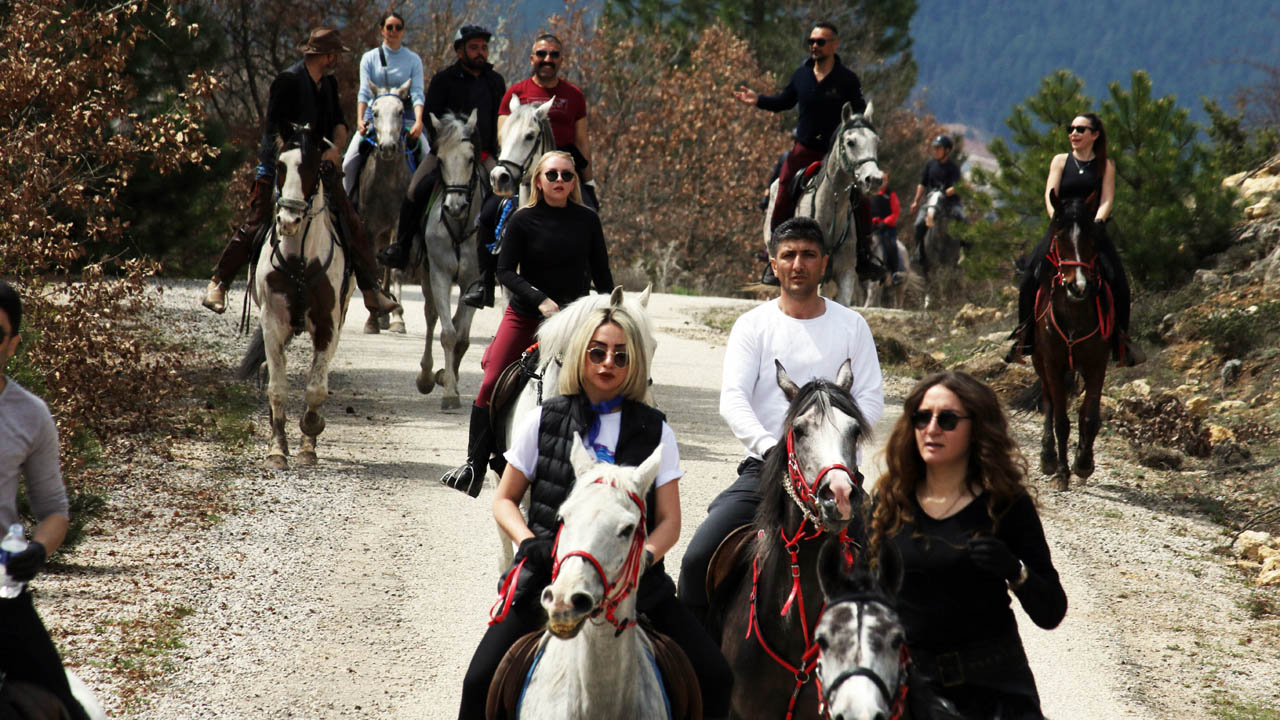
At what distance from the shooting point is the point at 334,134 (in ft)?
38.3

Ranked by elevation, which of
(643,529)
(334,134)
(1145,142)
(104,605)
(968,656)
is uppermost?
(1145,142)

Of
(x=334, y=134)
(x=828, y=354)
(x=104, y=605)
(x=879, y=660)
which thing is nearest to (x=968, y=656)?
(x=879, y=660)

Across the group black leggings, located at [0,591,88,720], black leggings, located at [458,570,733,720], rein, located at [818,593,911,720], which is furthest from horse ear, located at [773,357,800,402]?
black leggings, located at [0,591,88,720]

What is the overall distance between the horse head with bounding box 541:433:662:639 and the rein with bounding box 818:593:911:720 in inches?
24.8

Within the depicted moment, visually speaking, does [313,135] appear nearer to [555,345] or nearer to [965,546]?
[555,345]

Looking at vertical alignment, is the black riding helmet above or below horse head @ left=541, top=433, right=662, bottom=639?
above

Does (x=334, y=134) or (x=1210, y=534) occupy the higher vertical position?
(x=334, y=134)

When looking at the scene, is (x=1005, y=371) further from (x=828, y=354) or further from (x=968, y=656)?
(x=968, y=656)

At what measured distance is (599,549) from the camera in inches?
148

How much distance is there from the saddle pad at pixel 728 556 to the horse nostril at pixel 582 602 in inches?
73.9

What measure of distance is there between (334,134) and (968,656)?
8961mm

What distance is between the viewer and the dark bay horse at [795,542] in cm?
458

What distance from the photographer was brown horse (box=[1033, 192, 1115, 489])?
35.8 ft

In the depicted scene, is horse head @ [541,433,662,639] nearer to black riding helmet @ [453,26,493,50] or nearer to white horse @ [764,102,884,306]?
white horse @ [764,102,884,306]
